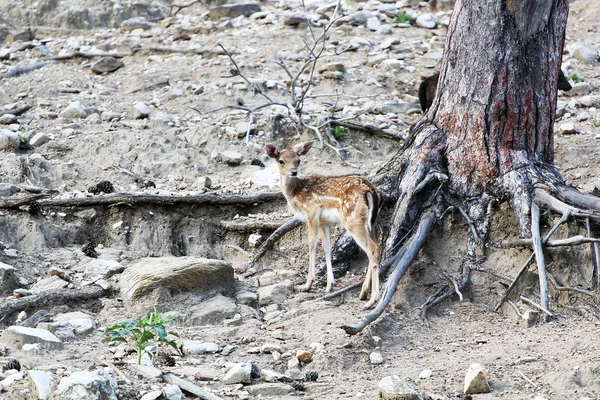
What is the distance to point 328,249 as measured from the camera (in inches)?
343

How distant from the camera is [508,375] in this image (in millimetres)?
6555

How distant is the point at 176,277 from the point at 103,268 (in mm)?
1081

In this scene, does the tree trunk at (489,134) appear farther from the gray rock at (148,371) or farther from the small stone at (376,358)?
the gray rock at (148,371)

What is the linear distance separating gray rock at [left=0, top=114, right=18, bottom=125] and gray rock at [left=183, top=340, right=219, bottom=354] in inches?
246

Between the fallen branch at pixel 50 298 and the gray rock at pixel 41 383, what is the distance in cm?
193

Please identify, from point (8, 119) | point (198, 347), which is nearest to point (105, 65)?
point (8, 119)

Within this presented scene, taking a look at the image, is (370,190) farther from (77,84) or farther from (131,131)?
(77,84)

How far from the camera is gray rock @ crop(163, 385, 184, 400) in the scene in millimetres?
5953

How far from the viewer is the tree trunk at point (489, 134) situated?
8.18 meters

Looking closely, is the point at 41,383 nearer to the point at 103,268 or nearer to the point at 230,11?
the point at 103,268

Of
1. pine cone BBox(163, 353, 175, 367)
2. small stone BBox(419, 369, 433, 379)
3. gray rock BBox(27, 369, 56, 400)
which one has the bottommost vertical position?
pine cone BBox(163, 353, 175, 367)

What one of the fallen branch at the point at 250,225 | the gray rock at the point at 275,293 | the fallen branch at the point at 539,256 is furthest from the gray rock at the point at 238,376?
the fallen branch at the point at 250,225

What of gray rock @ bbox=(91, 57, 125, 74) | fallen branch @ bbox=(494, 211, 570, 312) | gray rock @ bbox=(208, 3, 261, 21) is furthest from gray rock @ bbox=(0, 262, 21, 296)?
gray rock @ bbox=(208, 3, 261, 21)

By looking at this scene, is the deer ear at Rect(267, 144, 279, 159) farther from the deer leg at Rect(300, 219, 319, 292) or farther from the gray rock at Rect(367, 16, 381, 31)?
the gray rock at Rect(367, 16, 381, 31)
